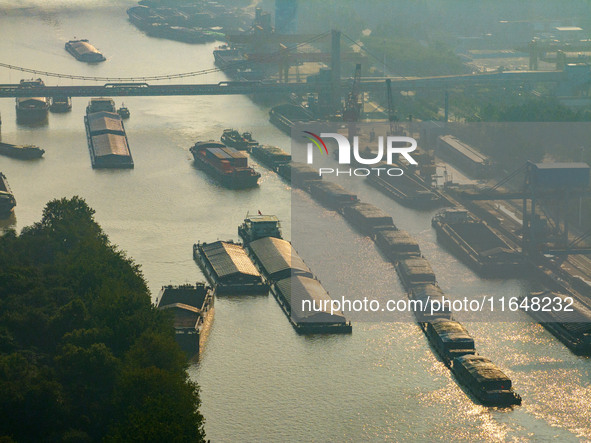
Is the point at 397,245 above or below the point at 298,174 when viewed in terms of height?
above

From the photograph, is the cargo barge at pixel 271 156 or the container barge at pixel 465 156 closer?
the container barge at pixel 465 156

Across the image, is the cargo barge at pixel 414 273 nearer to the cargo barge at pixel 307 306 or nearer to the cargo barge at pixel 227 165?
the cargo barge at pixel 307 306

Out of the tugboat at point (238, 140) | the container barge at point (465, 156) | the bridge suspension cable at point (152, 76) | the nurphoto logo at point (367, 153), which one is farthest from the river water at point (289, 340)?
the bridge suspension cable at point (152, 76)

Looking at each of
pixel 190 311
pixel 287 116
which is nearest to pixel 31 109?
pixel 287 116

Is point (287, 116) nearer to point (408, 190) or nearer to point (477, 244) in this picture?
point (408, 190)

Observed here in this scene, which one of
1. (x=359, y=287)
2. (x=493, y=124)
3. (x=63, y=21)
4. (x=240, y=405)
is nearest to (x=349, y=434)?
(x=240, y=405)
